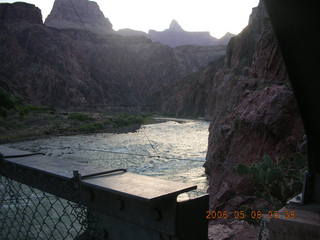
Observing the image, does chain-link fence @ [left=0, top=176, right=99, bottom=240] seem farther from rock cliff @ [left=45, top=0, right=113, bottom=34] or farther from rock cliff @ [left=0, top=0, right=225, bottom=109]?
rock cliff @ [left=45, top=0, right=113, bottom=34]

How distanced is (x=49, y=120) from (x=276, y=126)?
27915 mm

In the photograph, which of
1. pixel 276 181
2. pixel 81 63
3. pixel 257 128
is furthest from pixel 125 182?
pixel 81 63

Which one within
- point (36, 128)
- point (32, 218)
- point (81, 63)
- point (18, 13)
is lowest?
point (36, 128)

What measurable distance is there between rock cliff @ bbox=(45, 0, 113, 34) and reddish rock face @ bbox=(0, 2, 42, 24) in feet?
59.1

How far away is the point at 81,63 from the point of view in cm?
10262

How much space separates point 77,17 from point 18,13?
115 feet

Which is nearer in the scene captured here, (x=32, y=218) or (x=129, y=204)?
(x=129, y=204)

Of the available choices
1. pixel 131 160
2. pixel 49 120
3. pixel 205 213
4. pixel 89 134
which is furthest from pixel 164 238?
pixel 49 120

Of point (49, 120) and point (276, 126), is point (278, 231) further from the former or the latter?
point (49, 120)

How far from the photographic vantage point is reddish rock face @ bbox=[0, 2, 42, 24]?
87938mm

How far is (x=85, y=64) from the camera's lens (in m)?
105

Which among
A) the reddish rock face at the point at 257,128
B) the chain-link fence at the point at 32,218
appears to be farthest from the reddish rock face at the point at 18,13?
the chain-link fence at the point at 32,218
